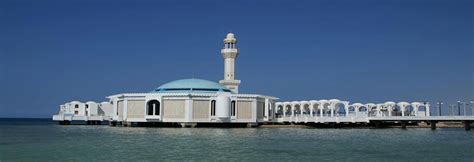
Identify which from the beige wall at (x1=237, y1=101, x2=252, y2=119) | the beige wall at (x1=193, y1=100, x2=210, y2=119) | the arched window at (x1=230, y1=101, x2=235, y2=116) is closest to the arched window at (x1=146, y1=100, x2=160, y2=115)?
the beige wall at (x1=193, y1=100, x2=210, y2=119)

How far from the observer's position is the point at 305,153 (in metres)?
29.7

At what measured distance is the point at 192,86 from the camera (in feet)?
260

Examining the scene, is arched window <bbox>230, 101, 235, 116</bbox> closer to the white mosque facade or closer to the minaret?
the white mosque facade

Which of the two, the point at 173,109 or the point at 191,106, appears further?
the point at 173,109

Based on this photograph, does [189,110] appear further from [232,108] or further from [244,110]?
[244,110]

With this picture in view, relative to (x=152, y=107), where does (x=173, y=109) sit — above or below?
below

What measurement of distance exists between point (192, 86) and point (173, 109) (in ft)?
18.3

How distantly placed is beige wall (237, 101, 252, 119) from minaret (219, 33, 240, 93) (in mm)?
10567

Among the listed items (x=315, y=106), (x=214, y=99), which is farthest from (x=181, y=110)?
(x=315, y=106)

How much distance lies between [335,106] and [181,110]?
81.6 feet

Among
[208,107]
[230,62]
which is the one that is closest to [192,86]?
[208,107]

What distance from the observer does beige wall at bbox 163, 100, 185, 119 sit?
246 feet

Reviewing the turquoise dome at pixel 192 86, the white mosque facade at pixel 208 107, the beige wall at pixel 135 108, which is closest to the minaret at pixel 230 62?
the white mosque facade at pixel 208 107

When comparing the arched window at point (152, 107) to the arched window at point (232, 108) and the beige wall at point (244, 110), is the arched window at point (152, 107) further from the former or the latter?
the beige wall at point (244, 110)
